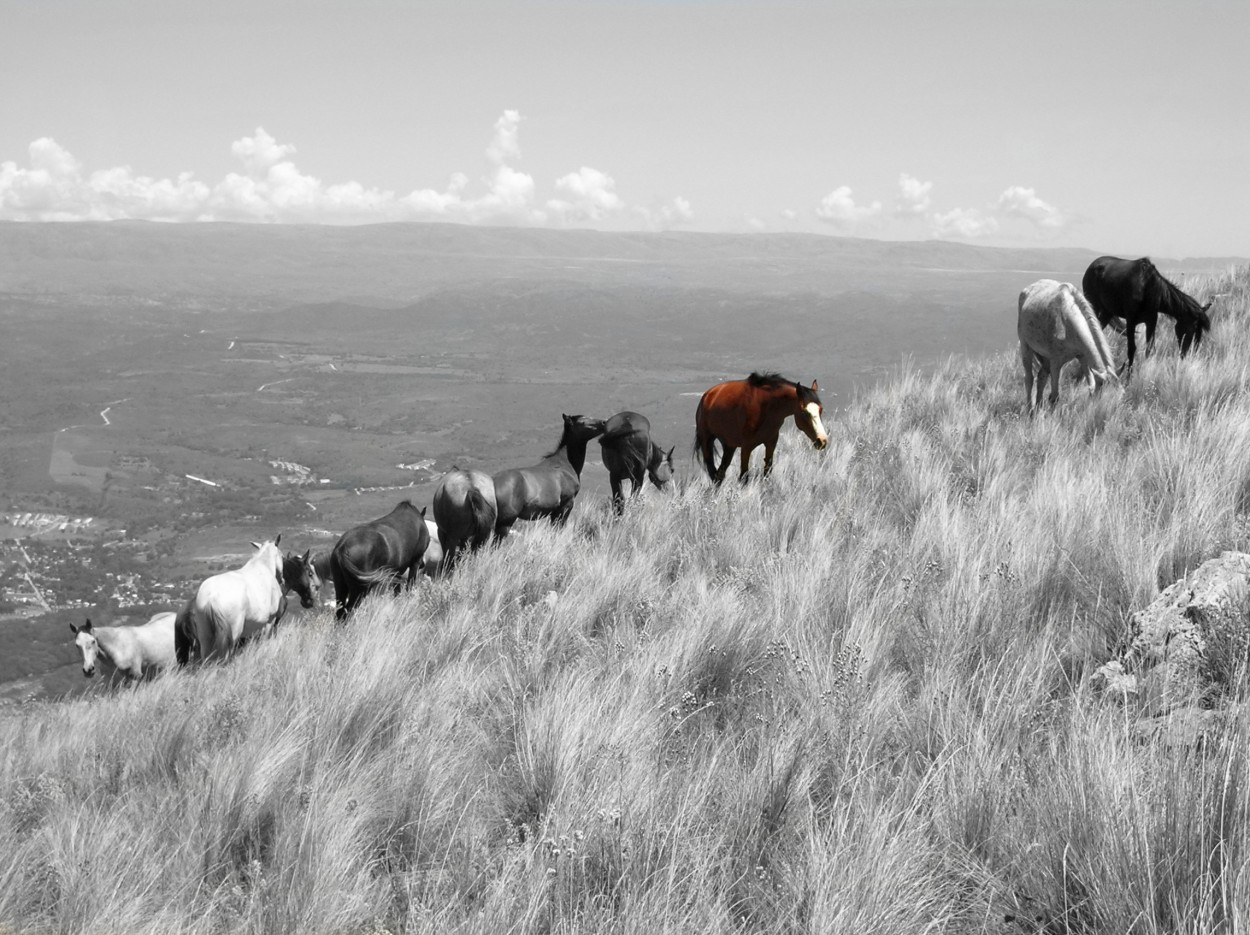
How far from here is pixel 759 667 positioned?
4.22 metres

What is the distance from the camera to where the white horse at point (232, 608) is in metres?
11.5

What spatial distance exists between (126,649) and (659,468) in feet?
27.5

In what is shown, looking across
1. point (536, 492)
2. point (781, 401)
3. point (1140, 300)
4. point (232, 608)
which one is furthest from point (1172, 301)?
point (232, 608)

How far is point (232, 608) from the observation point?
11609 mm

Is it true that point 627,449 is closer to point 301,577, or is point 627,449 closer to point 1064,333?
point 1064,333

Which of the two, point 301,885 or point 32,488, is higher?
point 301,885

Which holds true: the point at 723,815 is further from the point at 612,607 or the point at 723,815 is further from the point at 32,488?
the point at 32,488

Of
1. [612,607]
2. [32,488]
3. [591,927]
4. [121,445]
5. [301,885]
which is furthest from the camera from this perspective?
[121,445]

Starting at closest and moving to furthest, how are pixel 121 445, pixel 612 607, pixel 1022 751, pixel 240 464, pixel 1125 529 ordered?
pixel 1022 751 → pixel 1125 529 → pixel 612 607 → pixel 240 464 → pixel 121 445

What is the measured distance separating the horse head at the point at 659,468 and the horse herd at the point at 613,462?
2cm

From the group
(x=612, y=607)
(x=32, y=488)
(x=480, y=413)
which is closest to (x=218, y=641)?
(x=612, y=607)

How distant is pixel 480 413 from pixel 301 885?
188 m

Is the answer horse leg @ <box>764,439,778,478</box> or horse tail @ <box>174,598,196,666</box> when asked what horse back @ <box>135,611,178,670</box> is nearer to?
horse tail @ <box>174,598,196,666</box>

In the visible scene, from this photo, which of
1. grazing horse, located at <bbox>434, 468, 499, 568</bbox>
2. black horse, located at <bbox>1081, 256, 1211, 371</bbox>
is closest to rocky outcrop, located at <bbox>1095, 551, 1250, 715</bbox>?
grazing horse, located at <bbox>434, 468, 499, 568</bbox>
